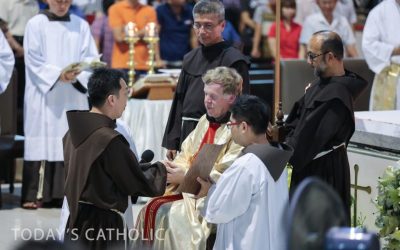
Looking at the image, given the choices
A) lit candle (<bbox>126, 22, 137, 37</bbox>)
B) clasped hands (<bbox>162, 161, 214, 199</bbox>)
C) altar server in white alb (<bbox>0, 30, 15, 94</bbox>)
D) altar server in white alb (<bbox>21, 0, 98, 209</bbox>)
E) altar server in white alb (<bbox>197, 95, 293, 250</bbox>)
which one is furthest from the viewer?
lit candle (<bbox>126, 22, 137, 37</bbox>)

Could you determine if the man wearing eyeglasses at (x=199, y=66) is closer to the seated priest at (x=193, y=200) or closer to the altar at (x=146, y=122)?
the seated priest at (x=193, y=200)

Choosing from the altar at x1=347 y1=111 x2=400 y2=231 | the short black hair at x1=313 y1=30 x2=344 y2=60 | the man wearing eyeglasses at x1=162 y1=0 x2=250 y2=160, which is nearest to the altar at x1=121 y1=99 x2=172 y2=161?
the man wearing eyeglasses at x1=162 y1=0 x2=250 y2=160

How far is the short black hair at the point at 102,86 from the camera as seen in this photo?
5543 mm

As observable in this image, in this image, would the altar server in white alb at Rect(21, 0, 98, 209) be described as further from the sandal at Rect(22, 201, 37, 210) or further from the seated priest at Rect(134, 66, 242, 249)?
the seated priest at Rect(134, 66, 242, 249)

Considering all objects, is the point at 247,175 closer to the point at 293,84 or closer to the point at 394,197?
the point at 394,197

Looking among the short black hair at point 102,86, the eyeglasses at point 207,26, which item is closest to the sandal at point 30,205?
the eyeglasses at point 207,26

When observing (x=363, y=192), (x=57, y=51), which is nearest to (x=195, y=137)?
(x=363, y=192)

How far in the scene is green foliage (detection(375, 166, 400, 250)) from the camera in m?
5.83

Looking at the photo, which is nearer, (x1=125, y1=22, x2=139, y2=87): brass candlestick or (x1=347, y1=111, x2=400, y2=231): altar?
(x1=347, y1=111, x2=400, y2=231): altar

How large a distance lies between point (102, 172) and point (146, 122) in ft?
13.7

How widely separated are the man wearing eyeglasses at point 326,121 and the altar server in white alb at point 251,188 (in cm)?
53

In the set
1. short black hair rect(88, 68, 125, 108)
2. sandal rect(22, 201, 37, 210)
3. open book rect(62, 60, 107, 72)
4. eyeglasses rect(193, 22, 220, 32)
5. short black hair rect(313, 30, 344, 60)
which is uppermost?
eyeglasses rect(193, 22, 220, 32)

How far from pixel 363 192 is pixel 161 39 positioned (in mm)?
5346

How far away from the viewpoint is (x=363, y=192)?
7.14m
